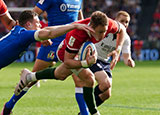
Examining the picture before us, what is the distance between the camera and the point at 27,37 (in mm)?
5512

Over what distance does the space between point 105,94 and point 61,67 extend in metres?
0.98

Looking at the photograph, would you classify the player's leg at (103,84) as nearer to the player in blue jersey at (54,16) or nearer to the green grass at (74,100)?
the green grass at (74,100)

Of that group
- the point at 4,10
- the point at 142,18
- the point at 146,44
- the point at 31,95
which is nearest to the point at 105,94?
the point at 4,10

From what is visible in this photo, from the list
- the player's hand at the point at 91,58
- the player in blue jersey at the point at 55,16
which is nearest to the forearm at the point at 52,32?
the player's hand at the point at 91,58

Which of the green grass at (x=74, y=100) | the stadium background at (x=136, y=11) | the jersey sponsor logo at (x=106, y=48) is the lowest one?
the stadium background at (x=136, y=11)

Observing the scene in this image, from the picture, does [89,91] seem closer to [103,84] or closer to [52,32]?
[103,84]

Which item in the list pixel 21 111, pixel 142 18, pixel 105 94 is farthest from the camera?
pixel 142 18

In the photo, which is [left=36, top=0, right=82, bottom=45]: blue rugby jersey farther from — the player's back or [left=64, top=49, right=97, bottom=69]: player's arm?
[left=64, top=49, right=97, bottom=69]: player's arm

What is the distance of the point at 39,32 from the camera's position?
5.43m

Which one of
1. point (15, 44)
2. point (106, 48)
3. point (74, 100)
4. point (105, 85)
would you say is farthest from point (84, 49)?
point (74, 100)

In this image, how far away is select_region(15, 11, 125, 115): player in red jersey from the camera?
5.51 m

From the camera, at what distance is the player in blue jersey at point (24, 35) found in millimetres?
5375

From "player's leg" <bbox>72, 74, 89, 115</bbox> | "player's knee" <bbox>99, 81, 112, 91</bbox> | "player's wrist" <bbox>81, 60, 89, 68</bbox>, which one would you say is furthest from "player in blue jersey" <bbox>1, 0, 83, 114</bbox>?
"player's wrist" <bbox>81, 60, 89, 68</bbox>

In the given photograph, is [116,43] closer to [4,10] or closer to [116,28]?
[116,28]
